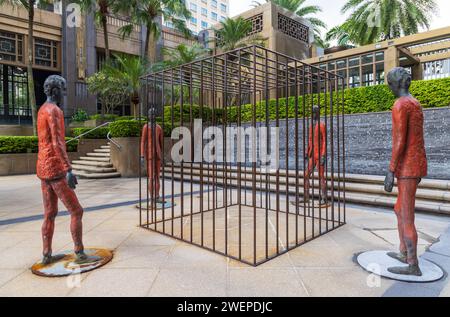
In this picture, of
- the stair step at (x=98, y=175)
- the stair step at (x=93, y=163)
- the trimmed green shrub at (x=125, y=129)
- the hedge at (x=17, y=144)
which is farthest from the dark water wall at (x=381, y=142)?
the hedge at (x=17, y=144)

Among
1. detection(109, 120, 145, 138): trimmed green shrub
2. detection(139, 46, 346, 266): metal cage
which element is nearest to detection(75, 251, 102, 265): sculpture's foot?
detection(139, 46, 346, 266): metal cage

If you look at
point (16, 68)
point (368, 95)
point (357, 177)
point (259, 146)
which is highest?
point (16, 68)

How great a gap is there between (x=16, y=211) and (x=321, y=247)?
19.6ft

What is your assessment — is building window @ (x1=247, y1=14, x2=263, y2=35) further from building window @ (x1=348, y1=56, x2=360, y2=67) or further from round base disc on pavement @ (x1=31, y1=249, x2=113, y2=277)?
round base disc on pavement @ (x1=31, y1=249, x2=113, y2=277)

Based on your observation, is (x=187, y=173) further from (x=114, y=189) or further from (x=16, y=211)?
(x=16, y=211)

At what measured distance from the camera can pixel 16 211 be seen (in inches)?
237

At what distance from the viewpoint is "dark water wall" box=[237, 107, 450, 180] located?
7.54 meters

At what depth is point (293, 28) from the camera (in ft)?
67.7

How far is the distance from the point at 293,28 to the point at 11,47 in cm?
1979

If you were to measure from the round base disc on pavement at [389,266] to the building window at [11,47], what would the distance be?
2488 centimetres

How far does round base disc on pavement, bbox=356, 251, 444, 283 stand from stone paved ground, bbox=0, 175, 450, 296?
0.29 feet

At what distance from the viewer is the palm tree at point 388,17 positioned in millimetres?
17844

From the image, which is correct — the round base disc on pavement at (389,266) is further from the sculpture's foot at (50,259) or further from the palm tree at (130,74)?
the palm tree at (130,74)
